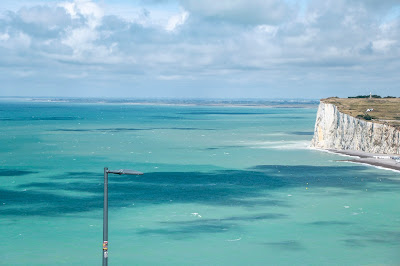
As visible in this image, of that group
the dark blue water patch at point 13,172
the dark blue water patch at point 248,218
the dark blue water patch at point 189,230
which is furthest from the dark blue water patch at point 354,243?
the dark blue water patch at point 13,172

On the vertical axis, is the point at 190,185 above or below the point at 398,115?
below

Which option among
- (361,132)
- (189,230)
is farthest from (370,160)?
(189,230)

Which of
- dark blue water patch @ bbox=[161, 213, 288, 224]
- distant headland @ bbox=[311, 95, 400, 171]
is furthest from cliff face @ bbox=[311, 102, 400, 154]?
dark blue water patch @ bbox=[161, 213, 288, 224]

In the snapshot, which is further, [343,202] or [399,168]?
[399,168]

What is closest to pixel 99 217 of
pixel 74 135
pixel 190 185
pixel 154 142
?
pixel 190 185

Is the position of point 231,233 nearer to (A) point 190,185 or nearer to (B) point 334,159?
(A) point 190,185

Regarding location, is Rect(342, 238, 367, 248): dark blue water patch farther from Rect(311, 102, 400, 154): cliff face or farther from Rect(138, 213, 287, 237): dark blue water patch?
Rect(311, 102, 400, 154): cliff face
